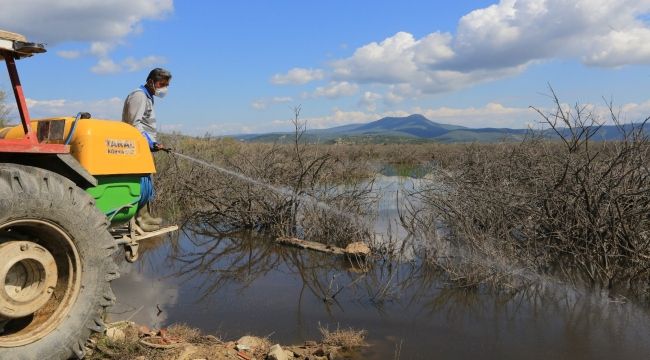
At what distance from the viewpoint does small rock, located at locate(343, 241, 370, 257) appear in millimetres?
7551

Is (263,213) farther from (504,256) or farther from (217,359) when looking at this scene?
(217,359)

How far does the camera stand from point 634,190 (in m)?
6.40

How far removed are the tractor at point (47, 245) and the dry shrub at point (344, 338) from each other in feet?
6.42

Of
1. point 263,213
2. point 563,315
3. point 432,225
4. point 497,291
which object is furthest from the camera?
point 263,213

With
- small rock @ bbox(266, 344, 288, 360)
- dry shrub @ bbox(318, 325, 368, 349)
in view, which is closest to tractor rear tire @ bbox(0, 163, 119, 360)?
small rock @ bbox(266, 344, 288, 360)

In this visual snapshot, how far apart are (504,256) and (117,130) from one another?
4.89 meters

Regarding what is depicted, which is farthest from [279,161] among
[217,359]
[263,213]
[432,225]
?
[217,359]

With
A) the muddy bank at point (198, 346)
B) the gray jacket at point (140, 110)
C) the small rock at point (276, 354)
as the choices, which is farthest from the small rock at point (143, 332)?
the gray jacket at point (140, 110)

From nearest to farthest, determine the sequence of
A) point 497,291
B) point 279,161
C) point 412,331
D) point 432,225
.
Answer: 1. point 412,331
2. point 497,291
3. point 432,225
4. point 279,161

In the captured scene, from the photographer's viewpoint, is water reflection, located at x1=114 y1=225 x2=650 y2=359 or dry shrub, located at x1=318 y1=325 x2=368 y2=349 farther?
water reflection, located at x1=114 y1=225 x2=650 y2=359

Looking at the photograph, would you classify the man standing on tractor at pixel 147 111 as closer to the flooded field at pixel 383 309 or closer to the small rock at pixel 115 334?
the flooded field at pixel 383 309

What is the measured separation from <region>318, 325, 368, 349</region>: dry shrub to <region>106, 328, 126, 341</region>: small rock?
1.75m

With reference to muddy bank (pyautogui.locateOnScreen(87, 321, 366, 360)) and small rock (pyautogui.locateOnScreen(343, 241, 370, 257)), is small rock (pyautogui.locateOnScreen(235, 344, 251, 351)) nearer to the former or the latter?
muddy bank (pyautogui.locateOnScreen(87, 321, 366, 360))

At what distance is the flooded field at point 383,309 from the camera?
477cm
